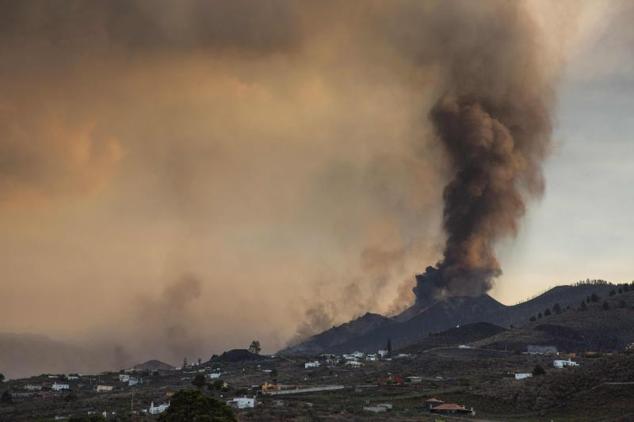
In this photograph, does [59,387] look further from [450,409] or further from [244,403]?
[450,409]

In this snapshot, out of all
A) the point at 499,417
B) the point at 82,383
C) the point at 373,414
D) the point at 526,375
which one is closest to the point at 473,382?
the point at 526,375

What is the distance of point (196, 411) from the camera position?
7688 centimetres

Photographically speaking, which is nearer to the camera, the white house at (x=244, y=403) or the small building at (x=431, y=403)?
the small building at (x=431, y=403)

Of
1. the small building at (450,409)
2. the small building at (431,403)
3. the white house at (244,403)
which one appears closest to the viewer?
the small building at (450,409)

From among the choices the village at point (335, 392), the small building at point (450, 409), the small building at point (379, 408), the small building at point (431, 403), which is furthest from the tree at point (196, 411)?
the small building at point (431, 403)

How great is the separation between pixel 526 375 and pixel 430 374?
35893 millimetres

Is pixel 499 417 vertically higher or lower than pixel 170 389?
lower

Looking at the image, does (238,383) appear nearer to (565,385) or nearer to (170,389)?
(170,389)

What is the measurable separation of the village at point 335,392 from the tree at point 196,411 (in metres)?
18.0

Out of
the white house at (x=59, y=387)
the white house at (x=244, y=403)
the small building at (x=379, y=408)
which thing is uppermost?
the white house at (x=59, y=387)

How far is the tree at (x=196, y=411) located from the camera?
248 ft

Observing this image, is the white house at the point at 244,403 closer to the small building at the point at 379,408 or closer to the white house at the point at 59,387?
the small building at the point at 379,408

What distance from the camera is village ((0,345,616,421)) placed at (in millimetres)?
110375

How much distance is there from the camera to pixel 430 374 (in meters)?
172
